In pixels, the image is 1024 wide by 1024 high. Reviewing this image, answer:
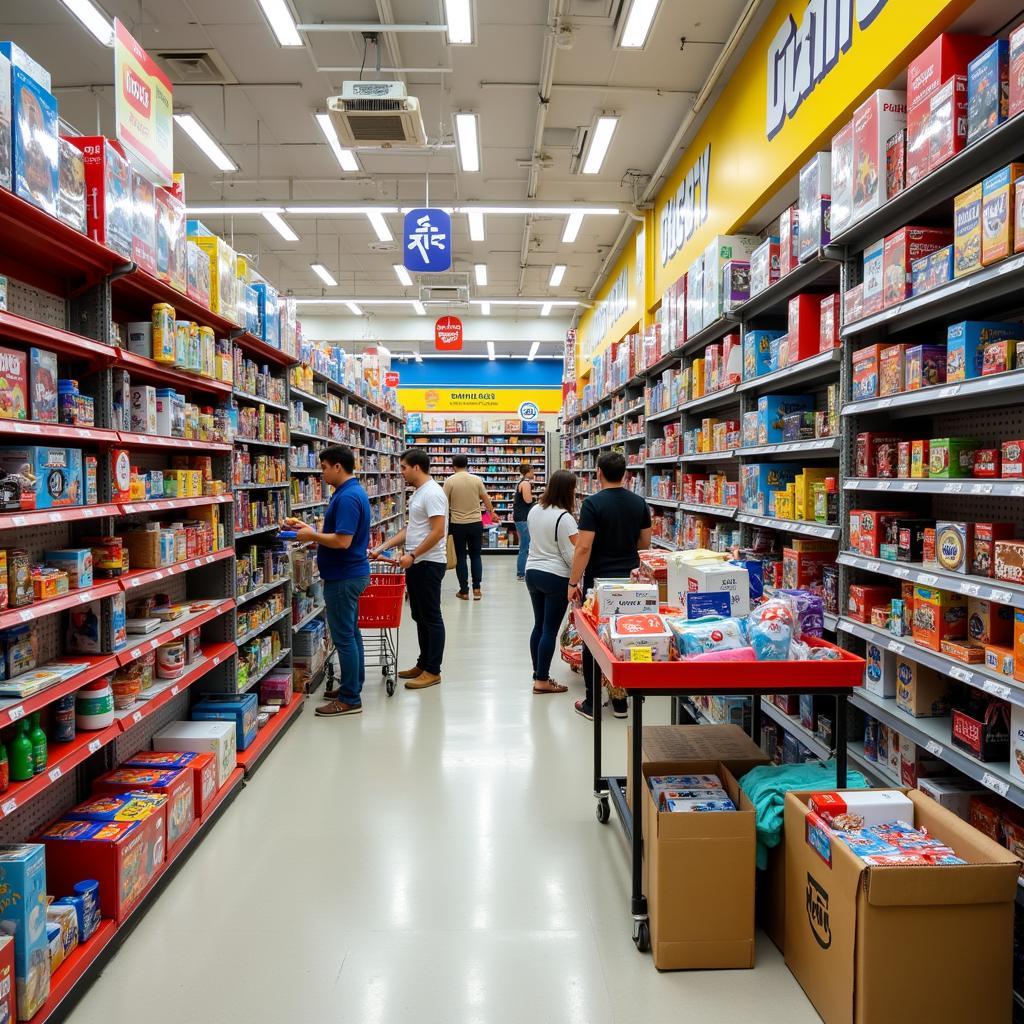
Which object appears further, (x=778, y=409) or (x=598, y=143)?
(x=598, y=143)

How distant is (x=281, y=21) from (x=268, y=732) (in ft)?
18.6

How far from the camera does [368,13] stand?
6.54 metres

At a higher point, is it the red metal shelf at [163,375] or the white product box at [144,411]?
the red metal shelf at [163,375]

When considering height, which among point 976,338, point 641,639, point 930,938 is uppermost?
point 976,338

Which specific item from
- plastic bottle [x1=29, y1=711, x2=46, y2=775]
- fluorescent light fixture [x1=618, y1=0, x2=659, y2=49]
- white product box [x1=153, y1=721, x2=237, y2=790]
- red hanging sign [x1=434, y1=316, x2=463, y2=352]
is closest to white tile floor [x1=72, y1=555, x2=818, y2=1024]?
white product box [x1=153, y1=721, x2=237, y2=790]

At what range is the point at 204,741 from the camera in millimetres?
3893

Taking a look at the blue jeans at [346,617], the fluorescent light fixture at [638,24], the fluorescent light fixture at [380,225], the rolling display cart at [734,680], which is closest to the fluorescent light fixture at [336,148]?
the fluorescent light fixture at [380,225]

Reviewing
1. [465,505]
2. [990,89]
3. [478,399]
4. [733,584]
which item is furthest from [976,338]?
[478,399]

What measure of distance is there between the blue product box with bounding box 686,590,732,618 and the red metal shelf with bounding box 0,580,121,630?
2.29 meters

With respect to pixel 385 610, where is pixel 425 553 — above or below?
above

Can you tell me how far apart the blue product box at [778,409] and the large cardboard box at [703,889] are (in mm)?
2326

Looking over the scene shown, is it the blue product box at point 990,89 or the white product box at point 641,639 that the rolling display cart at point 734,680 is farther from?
the blue product box at point 990,89

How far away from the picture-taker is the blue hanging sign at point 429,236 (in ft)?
26.4

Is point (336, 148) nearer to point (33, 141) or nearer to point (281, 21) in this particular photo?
point (281, 21)
